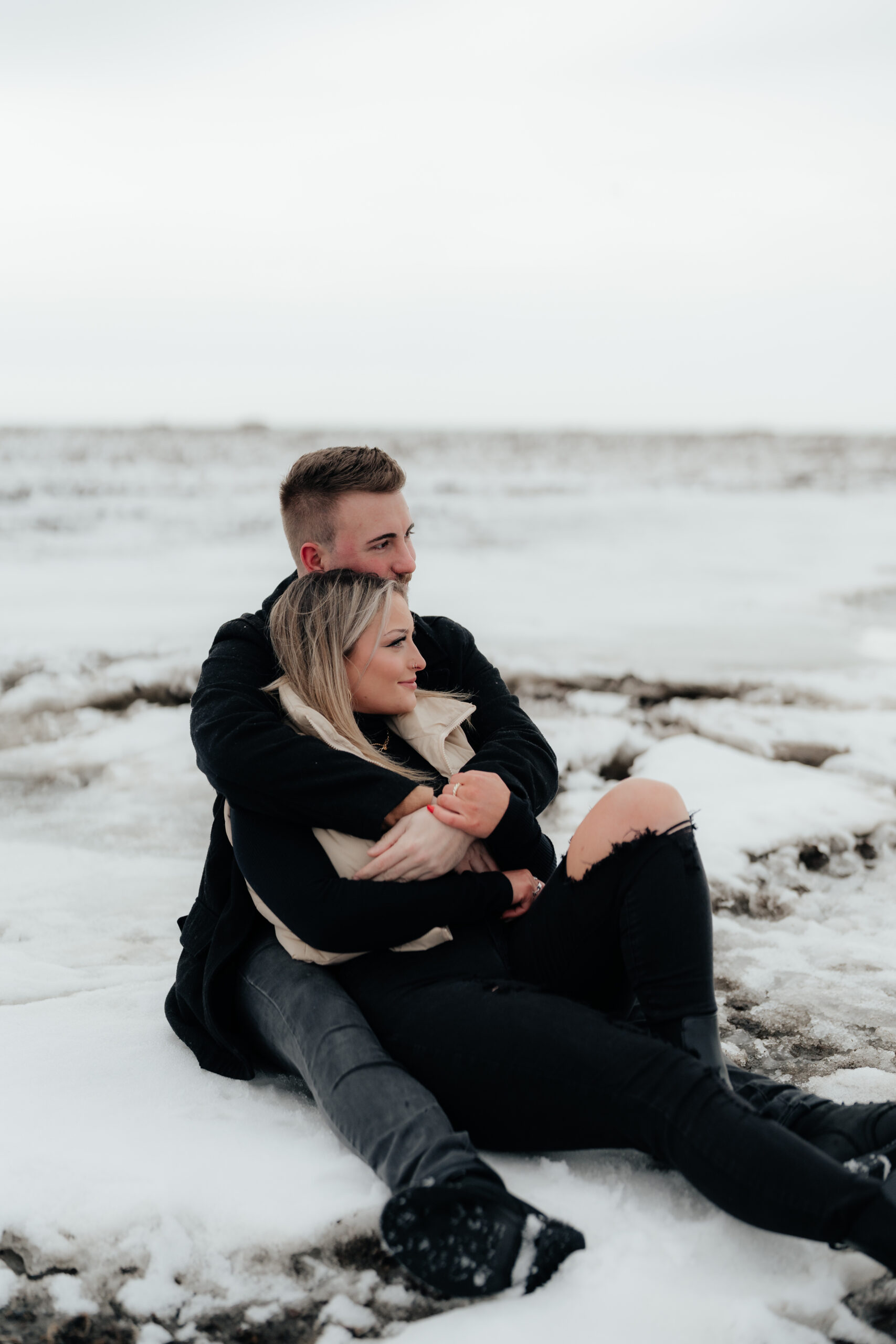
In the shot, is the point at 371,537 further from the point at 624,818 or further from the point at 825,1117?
the point at 825,1117

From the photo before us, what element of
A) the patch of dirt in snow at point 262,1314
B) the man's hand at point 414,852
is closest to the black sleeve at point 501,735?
the man's hand at point 414,852

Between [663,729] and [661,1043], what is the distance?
395cm

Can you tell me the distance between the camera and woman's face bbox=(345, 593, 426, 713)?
2506mm

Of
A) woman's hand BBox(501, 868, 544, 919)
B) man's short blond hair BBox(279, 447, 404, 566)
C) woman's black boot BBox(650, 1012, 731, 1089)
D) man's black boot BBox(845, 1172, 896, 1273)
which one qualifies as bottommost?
man's black boot BBox(845, 1172, 896, 1273)

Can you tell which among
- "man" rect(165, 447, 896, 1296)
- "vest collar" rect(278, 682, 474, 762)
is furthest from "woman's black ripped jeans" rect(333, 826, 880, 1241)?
"vest collar" rect(278, 682, 474, 762)

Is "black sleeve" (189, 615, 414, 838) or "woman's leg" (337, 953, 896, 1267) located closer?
"woman's leg" (337, 953, 896, 1267)

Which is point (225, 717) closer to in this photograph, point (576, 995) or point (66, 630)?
point (576, 995)

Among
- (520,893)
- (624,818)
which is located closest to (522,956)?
(520,893)

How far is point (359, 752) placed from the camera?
2.46m

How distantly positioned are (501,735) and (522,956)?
596 millimetres

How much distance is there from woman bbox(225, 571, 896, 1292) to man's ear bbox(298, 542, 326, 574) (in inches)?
20.3

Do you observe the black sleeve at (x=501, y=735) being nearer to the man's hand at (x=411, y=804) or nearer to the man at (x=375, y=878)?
the man at (x=375, y=878)

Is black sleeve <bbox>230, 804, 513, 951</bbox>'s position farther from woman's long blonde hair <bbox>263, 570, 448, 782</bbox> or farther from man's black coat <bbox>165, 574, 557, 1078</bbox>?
woman's long blonde hair <bbox>263, 570, 448, 782</bbox>

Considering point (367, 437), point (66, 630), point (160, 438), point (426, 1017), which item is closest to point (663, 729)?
point (426, 1017)
